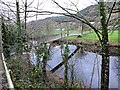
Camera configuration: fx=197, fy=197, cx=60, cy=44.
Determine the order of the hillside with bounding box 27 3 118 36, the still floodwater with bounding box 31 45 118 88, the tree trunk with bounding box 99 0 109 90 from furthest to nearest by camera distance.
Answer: the still floodwater with bounding box 31 45 118 88
the hillside with bounding box 27 3 118 36
the tree trunk with bounding box 99 0 109 90

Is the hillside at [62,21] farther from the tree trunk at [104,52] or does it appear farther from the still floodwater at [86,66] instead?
the still floodwater at [86,66]

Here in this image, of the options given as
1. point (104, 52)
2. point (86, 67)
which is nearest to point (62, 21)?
point (104, 52)

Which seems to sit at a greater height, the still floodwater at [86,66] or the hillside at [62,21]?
the hillside at [62,21]

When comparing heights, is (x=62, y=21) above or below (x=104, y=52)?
above

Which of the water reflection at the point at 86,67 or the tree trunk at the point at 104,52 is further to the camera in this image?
the water reflection at the point at 86,67

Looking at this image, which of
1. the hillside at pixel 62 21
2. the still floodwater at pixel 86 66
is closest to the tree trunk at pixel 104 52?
the hillside at pixel 62 21

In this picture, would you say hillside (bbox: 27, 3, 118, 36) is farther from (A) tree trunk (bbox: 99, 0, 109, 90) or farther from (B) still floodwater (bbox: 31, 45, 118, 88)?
(B) still floodwater (bbox: 31, 45, 118, 88)

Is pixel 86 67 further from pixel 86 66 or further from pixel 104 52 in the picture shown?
pixel 104 52

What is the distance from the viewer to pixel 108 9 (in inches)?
147

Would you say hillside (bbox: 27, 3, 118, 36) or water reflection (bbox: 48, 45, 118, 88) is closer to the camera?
hillside (bbox: 27, 3, 118, 36)

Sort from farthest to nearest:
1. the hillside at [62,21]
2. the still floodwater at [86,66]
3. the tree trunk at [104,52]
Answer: the still floodwater at [86,66]
the hillside at [62,21]
the tree trunk at [104,52]

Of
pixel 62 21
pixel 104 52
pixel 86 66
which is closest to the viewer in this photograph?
pixel 104 52

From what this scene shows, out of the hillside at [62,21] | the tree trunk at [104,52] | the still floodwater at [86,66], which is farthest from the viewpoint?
the still floodwater at [86,66]

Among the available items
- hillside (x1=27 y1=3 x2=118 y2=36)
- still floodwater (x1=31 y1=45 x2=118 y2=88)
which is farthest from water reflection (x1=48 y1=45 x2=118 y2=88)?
hillside (x1=27 y1=3 x2=118 y2=36)
